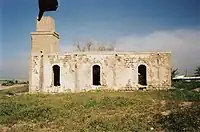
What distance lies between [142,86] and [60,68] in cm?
641

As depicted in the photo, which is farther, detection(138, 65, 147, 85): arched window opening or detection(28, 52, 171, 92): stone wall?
detection(138, 65, 147, 85): arched window opening

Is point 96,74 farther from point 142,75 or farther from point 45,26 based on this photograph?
point 45,26

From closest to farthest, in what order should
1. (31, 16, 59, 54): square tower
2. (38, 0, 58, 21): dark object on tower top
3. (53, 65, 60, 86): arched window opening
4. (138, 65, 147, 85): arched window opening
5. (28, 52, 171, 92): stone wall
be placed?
1. (38, 0, 58, 21): dark object on tower top
2. (28, 52, 171, 92): stone wall
3. (138, 65, 147, 85): arched window opening
4. (31, 16, 59, 54): square tower
5. (53, 65, 60, 86): arched window opening

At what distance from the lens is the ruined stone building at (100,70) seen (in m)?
22.4

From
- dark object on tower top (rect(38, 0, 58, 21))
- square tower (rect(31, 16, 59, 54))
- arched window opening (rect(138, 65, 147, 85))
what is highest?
square tower (rect(31, 16, 59, 54))

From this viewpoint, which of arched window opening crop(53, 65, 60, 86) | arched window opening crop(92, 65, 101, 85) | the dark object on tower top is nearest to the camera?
the dark object on tower top

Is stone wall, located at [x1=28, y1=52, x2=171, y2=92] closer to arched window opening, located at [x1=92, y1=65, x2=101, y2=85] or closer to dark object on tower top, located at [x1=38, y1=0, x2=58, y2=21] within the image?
arched window opening, located at [x1=92, y1=65, x2=101, y2=85]

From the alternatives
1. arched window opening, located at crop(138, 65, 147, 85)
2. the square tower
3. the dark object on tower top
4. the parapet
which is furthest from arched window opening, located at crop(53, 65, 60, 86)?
the dark object on tower top

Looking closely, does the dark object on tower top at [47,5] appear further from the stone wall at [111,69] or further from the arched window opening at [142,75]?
the arched window opening at [142,75]

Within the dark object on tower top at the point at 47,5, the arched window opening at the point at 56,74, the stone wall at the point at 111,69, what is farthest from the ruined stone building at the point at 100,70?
the dark object on tower top at the point at 47,5

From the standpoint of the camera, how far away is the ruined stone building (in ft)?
73.5

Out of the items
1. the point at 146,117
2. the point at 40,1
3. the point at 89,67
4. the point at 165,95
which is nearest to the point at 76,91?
the point at 89,67

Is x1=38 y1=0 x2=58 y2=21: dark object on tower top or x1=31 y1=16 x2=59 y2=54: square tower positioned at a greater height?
x1=31 y1=16 x2=59 y2=54: square tower

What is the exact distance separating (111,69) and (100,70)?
0.85 meters
